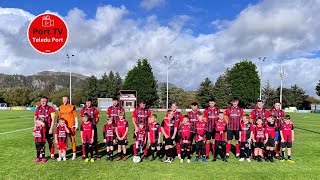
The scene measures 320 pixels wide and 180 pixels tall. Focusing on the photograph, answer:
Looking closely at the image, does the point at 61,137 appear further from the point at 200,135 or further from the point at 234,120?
the point at 234,120

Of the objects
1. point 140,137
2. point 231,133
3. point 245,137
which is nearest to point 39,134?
point 140,137

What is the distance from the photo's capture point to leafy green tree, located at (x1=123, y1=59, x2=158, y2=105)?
2820 inches

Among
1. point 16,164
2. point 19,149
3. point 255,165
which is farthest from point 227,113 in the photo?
point 19,149

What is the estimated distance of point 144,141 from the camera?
967 cm

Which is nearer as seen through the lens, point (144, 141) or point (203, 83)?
point (144, 141)

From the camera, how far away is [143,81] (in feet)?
238

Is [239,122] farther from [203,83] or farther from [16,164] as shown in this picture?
[203,83]

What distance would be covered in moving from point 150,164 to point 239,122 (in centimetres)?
328

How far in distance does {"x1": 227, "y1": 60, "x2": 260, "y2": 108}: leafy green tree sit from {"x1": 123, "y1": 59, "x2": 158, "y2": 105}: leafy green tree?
752 inches

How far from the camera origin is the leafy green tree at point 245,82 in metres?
69.1

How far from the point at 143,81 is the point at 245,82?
960 inches

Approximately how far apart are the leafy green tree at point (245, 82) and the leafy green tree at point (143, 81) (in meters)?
19.1

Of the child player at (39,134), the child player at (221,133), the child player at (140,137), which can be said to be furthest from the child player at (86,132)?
the child player at (221,133)

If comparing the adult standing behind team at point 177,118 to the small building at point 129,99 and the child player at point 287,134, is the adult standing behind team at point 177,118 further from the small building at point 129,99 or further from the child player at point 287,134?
the small building at point 129,99
